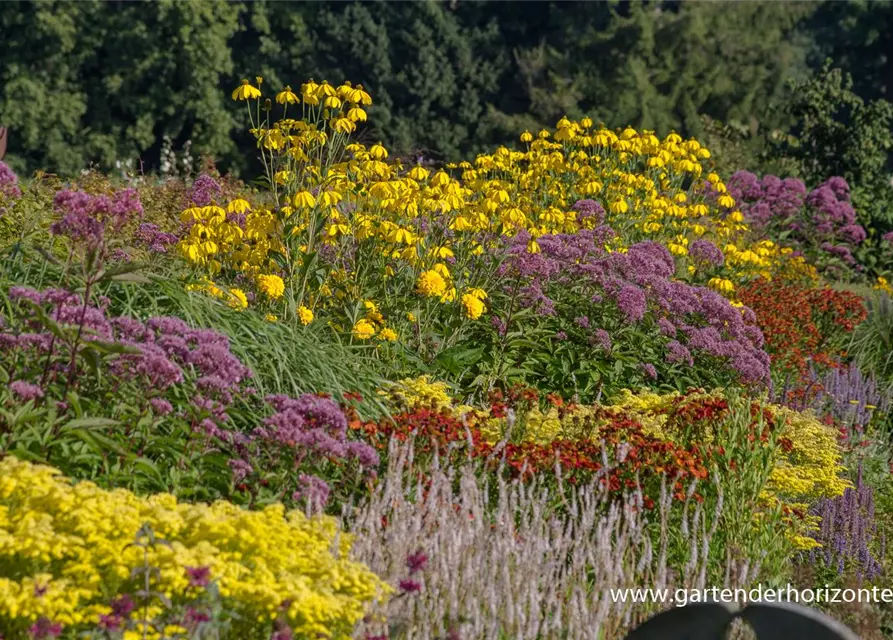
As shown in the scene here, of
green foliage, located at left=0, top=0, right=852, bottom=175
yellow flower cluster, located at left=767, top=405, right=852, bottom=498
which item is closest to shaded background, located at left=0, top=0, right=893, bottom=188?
green foliage, located at left=0, top=0, right=852, bottom=175

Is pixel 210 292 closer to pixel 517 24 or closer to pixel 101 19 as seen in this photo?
pixel 101 19

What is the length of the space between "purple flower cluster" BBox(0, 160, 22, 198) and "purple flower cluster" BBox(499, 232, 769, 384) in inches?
104

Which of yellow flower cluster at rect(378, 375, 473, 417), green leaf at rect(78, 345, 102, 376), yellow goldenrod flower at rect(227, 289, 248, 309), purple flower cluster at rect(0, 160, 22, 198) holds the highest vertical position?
purple flower cluster at rect(0, 160, 22, 198)

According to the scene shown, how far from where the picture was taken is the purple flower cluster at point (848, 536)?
5.19 metres

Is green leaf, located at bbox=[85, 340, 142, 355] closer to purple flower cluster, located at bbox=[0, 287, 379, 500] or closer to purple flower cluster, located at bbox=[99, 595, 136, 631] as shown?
purple flower cluster, located at bbox=[0, 287, 379, 500]

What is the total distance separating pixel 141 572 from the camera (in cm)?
292

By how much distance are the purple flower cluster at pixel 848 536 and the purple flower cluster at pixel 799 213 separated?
24.4 ft

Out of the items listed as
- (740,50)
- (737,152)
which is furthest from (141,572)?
(740,50)

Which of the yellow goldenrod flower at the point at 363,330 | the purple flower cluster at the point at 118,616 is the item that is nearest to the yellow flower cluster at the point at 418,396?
the yellow goldenrod flower at the point at 363,330

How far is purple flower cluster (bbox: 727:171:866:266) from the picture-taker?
43.1 feet

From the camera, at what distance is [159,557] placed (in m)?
2.85

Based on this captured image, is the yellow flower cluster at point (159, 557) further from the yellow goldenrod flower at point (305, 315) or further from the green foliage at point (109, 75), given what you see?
the green foliage at point (109, 75)

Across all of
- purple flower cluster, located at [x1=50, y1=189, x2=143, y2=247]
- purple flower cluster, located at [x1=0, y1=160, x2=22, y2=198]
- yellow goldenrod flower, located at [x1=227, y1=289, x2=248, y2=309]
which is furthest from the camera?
purple flower cluster, located at [x1=0, y1=160, x2=22, y2=198]

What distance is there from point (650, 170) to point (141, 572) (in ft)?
26.7
